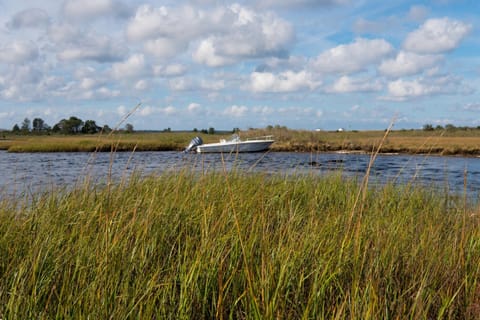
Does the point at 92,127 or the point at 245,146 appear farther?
the point at 245,146

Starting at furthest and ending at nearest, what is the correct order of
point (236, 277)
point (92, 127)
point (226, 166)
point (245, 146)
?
point (245, 146) < point (226, 166) < point (92, 127) < point (236, 277)

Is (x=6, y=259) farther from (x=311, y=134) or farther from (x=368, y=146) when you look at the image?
(x=311, y=134)

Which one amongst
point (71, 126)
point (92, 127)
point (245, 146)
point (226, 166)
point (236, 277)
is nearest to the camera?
point (236, 277)

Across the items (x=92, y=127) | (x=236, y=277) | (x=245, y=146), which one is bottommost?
(x=236, y=277)

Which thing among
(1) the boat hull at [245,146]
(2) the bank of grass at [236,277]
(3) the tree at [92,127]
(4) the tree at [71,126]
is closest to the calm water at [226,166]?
(3) the tree at [92,127]

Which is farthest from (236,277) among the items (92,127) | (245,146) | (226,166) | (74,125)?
(74,125)

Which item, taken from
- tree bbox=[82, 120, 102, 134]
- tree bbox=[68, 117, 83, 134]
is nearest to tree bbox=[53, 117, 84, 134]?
tree bbox=[68, 117, 83, 134]

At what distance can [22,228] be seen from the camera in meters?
4.10

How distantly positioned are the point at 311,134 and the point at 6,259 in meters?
46.5

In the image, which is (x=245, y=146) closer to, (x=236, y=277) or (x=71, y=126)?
(x=236, y=277)

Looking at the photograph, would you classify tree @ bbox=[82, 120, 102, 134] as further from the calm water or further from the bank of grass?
the bank of grass

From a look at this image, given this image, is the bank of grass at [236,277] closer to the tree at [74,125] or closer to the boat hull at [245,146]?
the boat hull at [245,146]

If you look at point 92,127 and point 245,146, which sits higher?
point 92,127

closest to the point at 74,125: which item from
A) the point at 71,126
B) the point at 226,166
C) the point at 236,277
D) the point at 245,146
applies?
the point at 71,126
